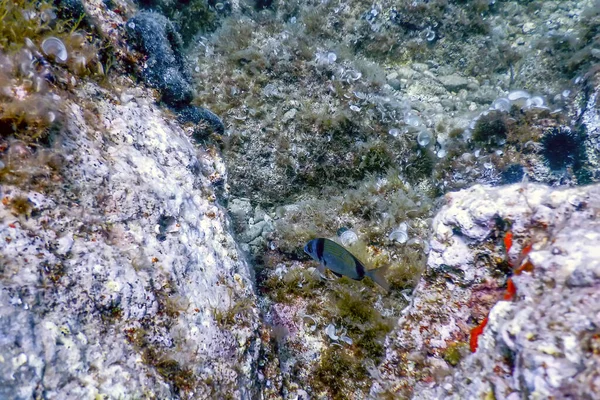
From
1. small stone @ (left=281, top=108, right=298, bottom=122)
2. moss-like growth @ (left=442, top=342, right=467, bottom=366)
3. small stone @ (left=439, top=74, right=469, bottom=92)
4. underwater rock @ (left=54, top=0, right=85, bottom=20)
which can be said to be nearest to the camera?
moss-like growth @ (left=442, top=342, right=467, bottom=366)

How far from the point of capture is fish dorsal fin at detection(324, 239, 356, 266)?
8.87 feet

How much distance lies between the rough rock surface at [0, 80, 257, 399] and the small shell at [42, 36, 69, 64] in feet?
0.84

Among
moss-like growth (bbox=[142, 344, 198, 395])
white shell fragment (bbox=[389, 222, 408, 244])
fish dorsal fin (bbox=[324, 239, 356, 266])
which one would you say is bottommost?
moss-like growth (bbox=[142, 344, 198, 395])

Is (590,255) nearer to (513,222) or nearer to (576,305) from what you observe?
(576,305)

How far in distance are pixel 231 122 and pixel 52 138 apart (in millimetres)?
2479

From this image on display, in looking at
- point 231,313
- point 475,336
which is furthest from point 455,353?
point 231,313

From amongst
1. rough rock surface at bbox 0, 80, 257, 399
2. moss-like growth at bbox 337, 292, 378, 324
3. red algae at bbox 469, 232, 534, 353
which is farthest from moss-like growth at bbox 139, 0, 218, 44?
red algae at bbox 469, 232, 534, 353

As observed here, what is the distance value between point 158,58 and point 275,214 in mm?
2312

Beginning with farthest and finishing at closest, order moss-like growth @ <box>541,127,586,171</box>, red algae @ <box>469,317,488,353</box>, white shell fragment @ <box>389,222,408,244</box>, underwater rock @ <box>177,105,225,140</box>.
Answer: moss-like growth @ <box>541,127,586,171</box>, white shell fragment @ <box>389,222,408,244</box>, underwater rock @ <box>177,105,225,140</box>, red algae @ <box>469,317,488,353</box>

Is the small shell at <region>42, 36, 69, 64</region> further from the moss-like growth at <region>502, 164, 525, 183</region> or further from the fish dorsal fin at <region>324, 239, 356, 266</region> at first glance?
the moss-like growth at <region>502, 164, 525, 183</region>

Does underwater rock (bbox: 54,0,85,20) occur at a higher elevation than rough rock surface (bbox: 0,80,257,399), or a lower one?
higher

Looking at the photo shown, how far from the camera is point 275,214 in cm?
457

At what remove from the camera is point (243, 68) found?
15.2 feet

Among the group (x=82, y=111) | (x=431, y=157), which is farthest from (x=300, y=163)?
(x=82, y=111)
